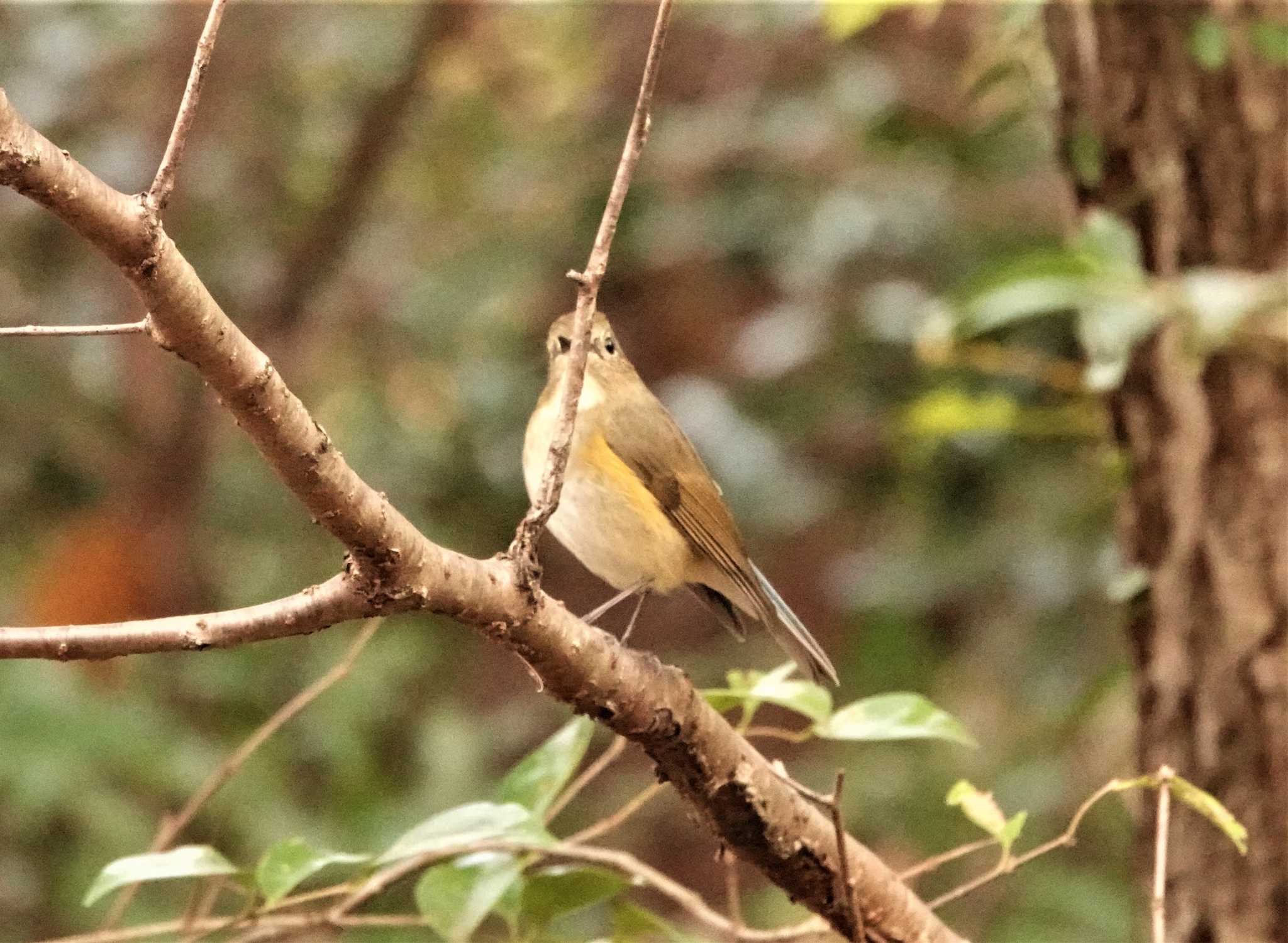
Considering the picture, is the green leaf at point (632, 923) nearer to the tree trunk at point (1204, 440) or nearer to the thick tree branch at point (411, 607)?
the thick tree branch at point (411, 607)

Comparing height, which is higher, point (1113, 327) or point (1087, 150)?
point (1087, 150)

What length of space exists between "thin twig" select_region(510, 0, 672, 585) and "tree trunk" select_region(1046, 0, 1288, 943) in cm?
105

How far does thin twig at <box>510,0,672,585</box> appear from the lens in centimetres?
127

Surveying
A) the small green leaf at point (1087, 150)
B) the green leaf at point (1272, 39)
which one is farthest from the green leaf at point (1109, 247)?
the green leaf at point (1272, 39)

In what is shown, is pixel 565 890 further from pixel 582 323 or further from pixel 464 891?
pixel 582 323

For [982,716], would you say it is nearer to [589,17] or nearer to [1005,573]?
[1005,573]

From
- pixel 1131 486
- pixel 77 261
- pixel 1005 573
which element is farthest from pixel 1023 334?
pixel 77 261

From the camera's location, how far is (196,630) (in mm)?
1130

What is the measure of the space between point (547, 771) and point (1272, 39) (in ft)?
4.36

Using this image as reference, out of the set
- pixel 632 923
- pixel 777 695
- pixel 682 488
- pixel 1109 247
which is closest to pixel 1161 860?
pixel 777 695

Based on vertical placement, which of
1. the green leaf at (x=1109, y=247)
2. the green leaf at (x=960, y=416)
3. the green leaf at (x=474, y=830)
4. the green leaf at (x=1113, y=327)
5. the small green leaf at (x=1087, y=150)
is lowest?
the green leaf at (x=474, y=830)

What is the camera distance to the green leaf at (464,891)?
1509mm

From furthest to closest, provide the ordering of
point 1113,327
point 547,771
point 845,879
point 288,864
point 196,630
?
point 1113,327 < point 547,771 < point 845,879 < point 288,864 < point 196,630

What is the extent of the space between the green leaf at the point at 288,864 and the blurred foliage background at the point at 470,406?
5.08 feet
